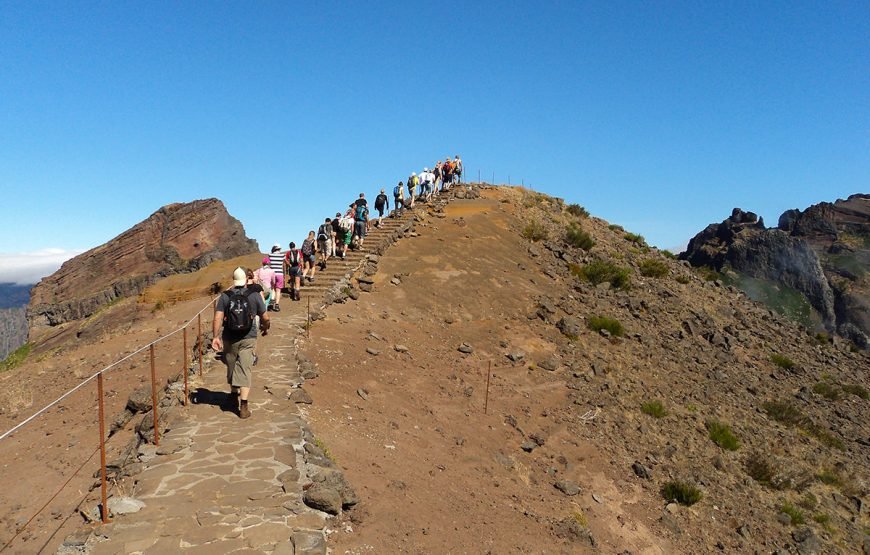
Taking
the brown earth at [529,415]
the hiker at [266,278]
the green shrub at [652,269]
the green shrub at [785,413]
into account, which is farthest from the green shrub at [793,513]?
the green shrub at [652,269]

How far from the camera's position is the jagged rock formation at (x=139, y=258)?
44438 millimetres

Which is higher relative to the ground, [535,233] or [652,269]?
[535,233]

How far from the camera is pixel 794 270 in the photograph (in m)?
64.4

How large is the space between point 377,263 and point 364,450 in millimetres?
12705

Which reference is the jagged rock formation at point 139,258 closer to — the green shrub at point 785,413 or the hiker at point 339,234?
the hiker at point 339,234

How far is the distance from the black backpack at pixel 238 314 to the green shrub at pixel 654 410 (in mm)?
11448

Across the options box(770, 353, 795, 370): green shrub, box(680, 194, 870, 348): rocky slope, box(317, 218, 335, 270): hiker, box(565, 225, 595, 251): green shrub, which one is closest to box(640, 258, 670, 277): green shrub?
box(565, 225, 595, 251): green shrub

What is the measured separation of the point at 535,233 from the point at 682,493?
17.5m

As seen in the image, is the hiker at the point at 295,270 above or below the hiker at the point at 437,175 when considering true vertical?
below

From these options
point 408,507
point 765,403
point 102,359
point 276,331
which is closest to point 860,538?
point 765,403

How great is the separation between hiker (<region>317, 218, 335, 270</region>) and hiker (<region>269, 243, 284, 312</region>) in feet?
7.90

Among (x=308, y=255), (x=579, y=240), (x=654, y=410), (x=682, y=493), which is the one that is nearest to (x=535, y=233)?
(x=579, y=240)

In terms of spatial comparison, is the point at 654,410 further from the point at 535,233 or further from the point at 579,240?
the point at 579,240

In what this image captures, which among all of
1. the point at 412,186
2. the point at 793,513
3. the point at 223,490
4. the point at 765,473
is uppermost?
the point at 412,186
